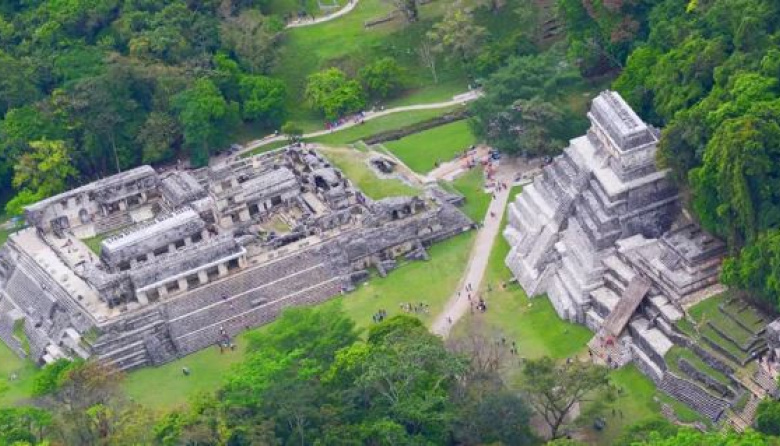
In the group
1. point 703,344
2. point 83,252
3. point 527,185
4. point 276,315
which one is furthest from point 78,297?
point 703,344

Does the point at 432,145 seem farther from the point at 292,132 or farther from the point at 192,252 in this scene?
the point at 192,252

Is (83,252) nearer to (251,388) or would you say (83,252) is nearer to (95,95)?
(95,95)

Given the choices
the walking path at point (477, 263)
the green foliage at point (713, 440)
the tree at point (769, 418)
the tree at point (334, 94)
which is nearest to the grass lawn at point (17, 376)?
the walking path at point (477, 263)

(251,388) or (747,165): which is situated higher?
(747,165)

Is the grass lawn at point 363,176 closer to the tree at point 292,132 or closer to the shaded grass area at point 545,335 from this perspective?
the tree at point 292,132

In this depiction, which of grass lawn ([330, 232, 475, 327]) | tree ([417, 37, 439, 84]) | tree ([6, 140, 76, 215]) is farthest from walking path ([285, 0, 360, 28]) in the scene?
grass lawn ([330, 232, 475, 327])


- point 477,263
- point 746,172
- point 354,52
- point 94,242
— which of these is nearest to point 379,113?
point 354,52
